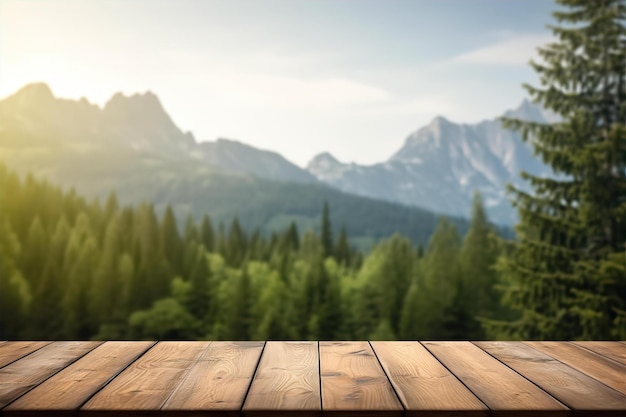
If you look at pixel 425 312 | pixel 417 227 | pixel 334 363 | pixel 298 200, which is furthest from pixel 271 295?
pixel 298 200

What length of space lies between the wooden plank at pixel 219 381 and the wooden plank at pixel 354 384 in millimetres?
254

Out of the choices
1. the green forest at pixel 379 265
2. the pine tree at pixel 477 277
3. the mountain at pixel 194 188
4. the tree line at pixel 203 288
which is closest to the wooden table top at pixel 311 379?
the green forest at pixel 379 265

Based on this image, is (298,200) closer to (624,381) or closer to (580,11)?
(580,11)

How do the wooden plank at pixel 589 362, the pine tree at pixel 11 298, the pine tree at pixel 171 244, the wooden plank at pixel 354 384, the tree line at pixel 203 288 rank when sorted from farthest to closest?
the pine tree at pixel 171 244
the tree line at pixel 203 288
the pine tree at pixel 11 298
the wooden plank at pixel 589 362
the wooden plank at pixel 354 384

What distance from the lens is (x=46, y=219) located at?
1859 inches

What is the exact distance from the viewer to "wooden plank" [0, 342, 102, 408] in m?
1.79

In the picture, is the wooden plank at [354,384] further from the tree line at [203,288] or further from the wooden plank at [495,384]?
the tree line at [203,288]

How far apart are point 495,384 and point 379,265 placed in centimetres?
3947

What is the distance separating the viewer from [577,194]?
1473cm

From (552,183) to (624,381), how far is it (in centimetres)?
1371

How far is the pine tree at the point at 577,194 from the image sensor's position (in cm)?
1380

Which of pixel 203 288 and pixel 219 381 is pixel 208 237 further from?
pixel 219 381

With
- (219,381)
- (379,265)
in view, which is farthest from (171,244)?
(219,381)

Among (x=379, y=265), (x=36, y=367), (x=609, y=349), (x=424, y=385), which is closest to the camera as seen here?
(x=424, y=385)
